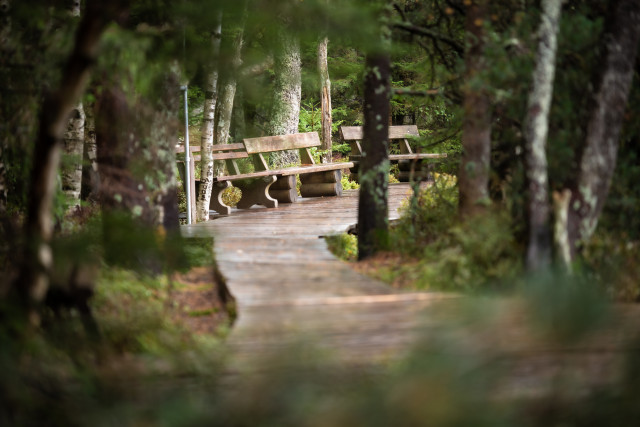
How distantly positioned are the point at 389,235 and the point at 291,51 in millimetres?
12028

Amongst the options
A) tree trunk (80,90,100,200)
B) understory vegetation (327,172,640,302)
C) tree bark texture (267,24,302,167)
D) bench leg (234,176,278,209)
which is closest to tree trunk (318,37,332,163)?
tree bark texture (267,24,302,167)

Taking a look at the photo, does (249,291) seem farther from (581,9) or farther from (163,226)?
(581,9)

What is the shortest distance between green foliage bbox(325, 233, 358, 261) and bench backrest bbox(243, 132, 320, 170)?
14.4ft

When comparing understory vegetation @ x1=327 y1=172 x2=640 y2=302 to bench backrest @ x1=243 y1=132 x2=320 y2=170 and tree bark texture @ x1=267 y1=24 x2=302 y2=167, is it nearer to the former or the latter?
bench backrest @ x1=243 y1=132 x2=320 y2=170

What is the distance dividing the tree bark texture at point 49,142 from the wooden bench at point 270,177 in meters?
10.8

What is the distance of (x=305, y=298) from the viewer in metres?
5.66

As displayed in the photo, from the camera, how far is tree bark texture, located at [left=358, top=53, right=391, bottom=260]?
27.4ft

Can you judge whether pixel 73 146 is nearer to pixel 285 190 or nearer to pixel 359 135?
pixel 285 190

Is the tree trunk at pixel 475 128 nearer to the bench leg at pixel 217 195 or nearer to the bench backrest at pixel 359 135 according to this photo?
the bench leg at pixel 217 195

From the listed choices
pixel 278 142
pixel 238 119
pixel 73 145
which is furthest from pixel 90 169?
pixel 238 119

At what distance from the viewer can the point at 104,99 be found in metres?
7.12

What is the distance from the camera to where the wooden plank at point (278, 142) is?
1491 cm

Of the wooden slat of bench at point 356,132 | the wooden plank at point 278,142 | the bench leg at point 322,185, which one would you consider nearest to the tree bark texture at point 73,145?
the wooden plank at point 278,142

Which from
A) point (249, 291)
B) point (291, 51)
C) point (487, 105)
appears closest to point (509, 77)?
point (487, 105)
